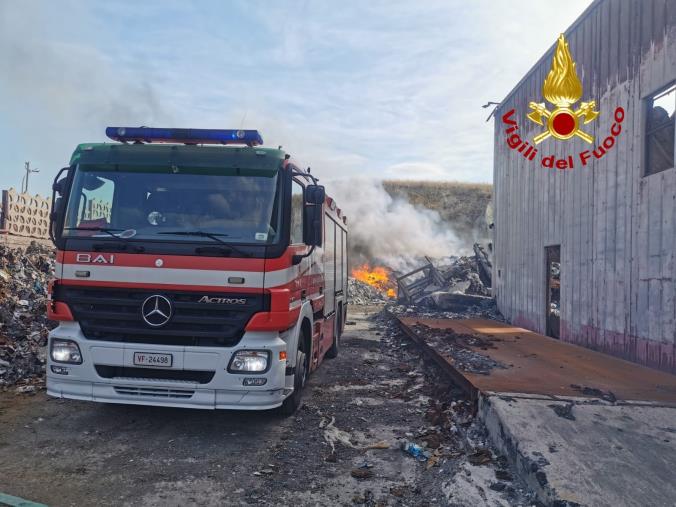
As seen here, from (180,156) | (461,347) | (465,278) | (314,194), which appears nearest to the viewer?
(180,156)

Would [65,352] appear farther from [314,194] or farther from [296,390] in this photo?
[314,194]

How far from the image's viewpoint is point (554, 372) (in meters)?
6.56

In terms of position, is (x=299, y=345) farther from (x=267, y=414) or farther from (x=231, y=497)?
(x=231, y=497)

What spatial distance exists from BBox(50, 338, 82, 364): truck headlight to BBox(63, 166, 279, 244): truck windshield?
3.39 ft

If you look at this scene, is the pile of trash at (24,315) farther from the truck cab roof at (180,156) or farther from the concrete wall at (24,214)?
the truck cab roof at (180,156)

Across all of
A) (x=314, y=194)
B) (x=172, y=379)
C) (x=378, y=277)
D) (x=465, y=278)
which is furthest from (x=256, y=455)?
(x=378, y=277)

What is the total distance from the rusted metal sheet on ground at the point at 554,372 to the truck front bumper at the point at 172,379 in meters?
2.45

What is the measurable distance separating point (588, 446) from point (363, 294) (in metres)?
21.4

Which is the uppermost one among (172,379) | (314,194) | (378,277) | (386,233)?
(386,233)

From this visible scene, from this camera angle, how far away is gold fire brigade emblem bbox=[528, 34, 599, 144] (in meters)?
9.87

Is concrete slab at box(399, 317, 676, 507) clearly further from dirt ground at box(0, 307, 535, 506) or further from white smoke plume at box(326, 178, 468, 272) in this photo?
white smoke plume at box(326, 178, 468, 272)

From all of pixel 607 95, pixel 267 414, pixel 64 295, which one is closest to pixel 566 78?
pixel 607 95

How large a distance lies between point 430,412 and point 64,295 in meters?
4.17

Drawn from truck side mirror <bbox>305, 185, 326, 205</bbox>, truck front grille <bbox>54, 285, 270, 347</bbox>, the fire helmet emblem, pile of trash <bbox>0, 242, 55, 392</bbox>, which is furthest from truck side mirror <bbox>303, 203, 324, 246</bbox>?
pile of trash <bbox>0, 242, 55, 392</bbox>
